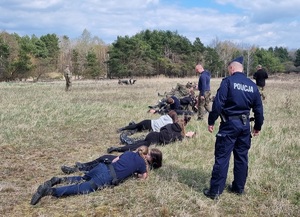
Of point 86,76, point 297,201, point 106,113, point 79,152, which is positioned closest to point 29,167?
point 79,152

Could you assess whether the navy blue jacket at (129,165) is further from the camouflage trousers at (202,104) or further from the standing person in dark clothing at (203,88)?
the camouflage trousers at (202,104)

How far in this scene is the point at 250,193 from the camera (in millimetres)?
5520

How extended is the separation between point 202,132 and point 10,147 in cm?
507

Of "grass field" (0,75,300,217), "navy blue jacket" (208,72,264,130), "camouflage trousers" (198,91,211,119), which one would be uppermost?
"navy blue jacket" (208,72,264,130)

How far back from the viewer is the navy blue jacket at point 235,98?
5133 millimetres

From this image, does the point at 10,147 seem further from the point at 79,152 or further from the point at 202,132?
the point at 202,132

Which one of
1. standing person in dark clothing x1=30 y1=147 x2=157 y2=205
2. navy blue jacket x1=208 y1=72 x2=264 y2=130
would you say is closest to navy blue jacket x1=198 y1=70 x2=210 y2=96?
standing person in dark clothing x1=30 y1=147 x2=157 y2=205

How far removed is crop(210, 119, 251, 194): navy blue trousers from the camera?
5.16 meters

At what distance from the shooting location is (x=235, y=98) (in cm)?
512

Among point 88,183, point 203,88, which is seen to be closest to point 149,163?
point 88,183

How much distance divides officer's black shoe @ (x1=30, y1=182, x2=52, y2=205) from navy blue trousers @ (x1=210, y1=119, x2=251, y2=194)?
2481mm

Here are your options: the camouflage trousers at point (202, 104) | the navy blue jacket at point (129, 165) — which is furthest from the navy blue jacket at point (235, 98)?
the camouflage trousers at point (202, 104)

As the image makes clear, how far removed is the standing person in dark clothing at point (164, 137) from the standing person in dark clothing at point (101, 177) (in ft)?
6.49

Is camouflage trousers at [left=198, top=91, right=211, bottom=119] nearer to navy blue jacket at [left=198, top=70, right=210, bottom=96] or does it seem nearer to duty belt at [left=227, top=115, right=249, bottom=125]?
navy blue jacket at [left=198, top=70, right=210, bottom=96]
